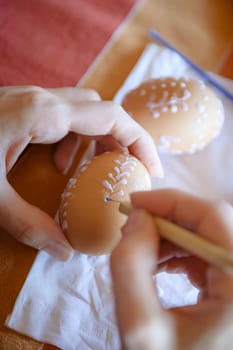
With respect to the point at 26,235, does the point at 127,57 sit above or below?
above

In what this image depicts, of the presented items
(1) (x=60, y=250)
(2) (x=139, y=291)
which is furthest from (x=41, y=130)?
(2) (x=139, y=291)

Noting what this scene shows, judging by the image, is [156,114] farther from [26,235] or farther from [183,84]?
[26,235]

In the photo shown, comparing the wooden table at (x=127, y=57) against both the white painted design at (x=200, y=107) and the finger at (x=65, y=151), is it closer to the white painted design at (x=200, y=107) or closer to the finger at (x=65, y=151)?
the finger at (x=65, y=151)

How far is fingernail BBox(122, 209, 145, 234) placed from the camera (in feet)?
1.21

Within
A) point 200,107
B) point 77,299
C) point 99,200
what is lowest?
point 77,299

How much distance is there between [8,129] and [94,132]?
113 millimetres

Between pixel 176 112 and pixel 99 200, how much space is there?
0.19 meters

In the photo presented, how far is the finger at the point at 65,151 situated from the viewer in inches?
25.5

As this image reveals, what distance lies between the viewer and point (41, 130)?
1.71 feet

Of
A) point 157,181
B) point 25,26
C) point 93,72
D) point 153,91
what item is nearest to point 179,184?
point 157,181

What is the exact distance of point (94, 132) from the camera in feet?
1.83

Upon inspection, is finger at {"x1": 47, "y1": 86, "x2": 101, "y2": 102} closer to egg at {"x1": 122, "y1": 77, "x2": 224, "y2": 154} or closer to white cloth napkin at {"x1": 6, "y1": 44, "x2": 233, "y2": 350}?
egg at {"x1": 122, "y1": 77, "x2": 224, "y2": 154}

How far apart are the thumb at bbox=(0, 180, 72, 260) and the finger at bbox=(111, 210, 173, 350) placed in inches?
7.4

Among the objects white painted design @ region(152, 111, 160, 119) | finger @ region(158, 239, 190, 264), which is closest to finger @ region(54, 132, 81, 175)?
white painted design @ region(152, 111, 160, 119)
